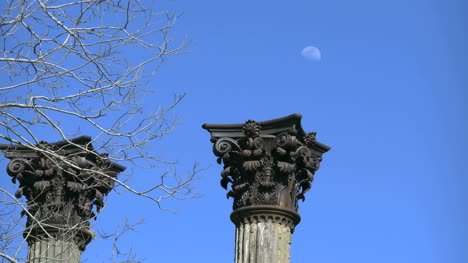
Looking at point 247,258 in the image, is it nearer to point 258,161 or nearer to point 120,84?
point 258,161

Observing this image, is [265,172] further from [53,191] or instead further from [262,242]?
[53,191]

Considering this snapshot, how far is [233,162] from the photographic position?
2184 cm

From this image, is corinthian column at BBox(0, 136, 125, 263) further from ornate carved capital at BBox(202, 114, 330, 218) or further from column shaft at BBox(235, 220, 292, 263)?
column shaft at BBox(235, 220, 292, 263)

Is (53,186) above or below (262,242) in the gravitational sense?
above

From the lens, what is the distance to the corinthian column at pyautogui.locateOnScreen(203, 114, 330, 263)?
21438mm

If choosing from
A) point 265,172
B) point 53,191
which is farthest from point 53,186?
point 265,172

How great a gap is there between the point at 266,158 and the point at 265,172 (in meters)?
0.26

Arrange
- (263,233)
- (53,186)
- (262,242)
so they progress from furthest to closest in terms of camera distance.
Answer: (53,186) → (263,233) → (262,242)

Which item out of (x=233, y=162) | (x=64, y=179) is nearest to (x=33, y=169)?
(x=64, y=179)

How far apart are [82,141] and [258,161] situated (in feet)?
11.2

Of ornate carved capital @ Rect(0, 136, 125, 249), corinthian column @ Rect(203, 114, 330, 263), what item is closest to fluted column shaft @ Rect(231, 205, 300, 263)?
corinthian column @ Rect(203, 114, 330, 263)

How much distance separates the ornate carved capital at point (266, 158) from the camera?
21.5 metres

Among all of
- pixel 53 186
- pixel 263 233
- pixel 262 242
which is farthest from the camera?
pixel 53 186

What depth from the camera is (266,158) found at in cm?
2161
